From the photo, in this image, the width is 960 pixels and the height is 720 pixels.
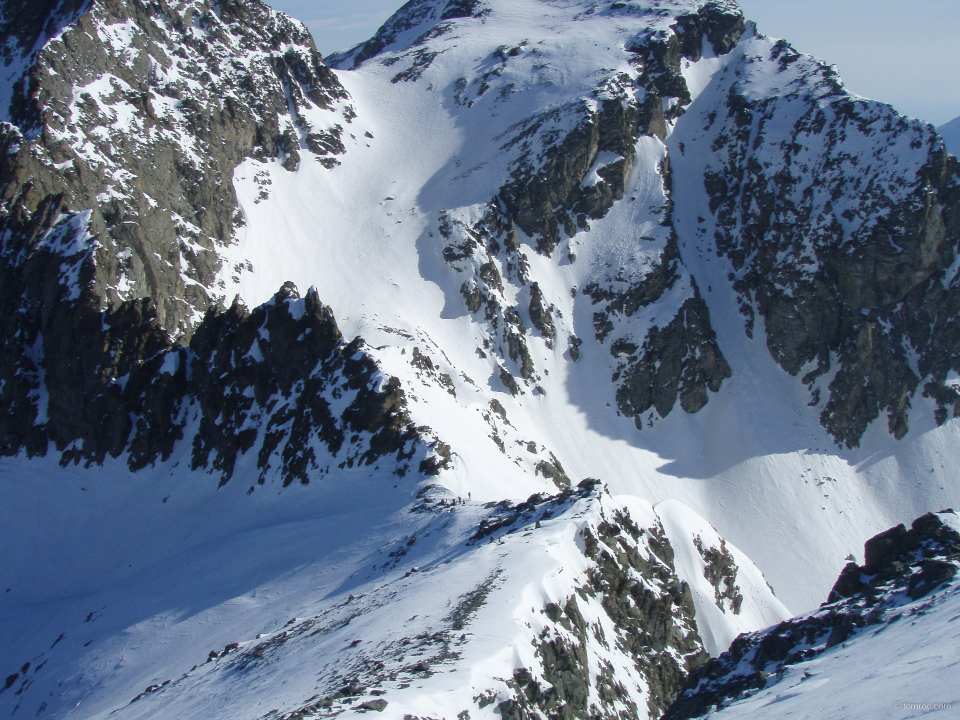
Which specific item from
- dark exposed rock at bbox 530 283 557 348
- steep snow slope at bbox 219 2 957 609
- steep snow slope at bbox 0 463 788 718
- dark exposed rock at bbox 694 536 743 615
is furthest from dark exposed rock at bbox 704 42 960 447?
steep snow slope at bbox 0 463 788 718

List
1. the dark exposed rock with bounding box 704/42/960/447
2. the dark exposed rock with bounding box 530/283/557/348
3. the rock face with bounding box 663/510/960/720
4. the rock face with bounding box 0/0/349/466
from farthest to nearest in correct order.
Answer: the dark exposed rock with bounding box 530/283/557/348 < the dark exposed rock with bounding box 704/42/960/447 < the rock face with bounding box 0/0/349/466 < the rock face with bounding box 663/510/960/720

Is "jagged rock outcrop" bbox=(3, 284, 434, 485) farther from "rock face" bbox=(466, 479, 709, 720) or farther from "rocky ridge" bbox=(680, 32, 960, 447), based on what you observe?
"rocky ridge" bbox=(680, 32, 960, 447)

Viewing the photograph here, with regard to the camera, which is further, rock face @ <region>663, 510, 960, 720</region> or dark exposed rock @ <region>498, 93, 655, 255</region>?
dark exposed rock @ <region>498, 93, 655, 255</region>

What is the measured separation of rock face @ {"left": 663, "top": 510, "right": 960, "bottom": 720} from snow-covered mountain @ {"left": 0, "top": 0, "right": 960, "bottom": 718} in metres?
3.78

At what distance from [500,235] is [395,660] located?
60.0m

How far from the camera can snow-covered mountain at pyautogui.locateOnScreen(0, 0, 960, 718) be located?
2409 cm

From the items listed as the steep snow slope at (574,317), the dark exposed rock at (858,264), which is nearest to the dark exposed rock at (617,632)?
the steep snow slope at (574,317)

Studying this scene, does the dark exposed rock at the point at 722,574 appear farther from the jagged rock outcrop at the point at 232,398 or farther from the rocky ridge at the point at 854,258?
the rocky ridge at the point at 854,258

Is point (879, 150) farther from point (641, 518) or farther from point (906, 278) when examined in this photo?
point (641, 518)

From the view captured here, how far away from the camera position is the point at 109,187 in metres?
51.7

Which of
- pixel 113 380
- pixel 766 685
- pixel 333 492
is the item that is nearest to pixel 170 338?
pixel 113 380

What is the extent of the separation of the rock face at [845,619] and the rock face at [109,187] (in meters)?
38.5

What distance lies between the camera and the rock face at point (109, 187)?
1844 inches

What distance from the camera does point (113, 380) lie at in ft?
153
